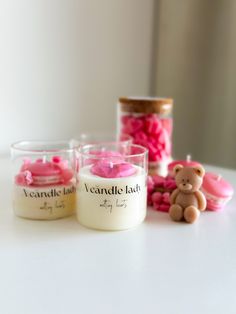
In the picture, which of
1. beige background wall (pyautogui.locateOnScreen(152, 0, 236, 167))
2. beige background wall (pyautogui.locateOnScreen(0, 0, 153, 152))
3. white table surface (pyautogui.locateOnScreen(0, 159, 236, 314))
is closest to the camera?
white table surface (pyautogui.locateOnScreen(0, 159, 236, 314))

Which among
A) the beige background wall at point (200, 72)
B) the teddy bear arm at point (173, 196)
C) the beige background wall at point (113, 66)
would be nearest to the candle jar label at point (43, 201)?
the teddy bear arm at point (173, 196)

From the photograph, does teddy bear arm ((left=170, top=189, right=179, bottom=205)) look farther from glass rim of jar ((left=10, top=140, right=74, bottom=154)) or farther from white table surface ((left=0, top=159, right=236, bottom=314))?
glass rim of jar ((left=10, top=140, right=74, bottom=154))

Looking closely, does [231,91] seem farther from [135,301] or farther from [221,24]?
[135,301]

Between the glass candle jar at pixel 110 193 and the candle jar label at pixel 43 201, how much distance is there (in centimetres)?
3

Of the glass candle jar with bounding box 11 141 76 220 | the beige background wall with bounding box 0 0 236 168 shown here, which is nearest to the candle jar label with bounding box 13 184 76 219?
the glass candle jar with bounding box 11 141 76 220

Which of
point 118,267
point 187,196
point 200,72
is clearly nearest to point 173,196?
point 187,196

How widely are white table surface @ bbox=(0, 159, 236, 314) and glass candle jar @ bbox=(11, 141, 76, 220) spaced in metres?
0.02

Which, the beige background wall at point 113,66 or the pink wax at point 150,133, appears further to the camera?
the beige background wall at point 113,66

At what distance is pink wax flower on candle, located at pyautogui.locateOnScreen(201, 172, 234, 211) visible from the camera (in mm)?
661

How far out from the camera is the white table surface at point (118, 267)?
41 centimetres

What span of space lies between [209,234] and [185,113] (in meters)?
0.77

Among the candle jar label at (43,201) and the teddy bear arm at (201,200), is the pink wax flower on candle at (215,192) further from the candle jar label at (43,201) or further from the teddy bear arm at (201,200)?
the candle jar label at (43,201)

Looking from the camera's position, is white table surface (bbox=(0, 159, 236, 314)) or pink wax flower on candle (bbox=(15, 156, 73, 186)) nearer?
white table surface (bbox=(0, 159, 236, 314))

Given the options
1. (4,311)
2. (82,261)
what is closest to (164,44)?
(82,261)
